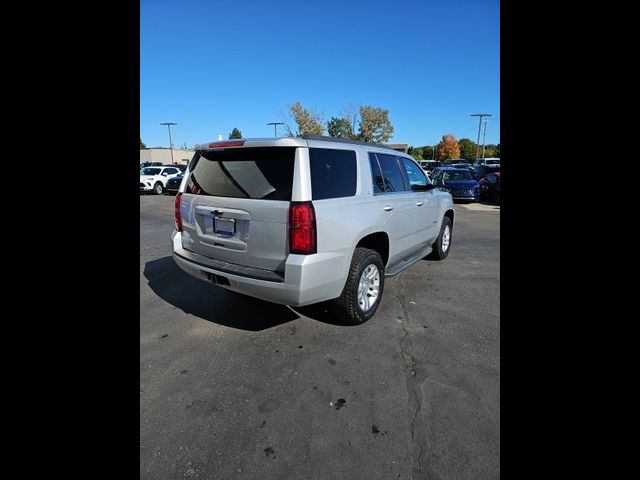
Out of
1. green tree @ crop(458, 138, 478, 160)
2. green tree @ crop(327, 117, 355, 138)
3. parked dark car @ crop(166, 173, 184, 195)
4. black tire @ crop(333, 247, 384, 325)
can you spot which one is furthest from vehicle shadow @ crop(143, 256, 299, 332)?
green tree @ crop(458, 138, 478, 160)

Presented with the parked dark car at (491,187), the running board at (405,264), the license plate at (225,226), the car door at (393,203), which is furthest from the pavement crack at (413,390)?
the parked dark car at (491,187)

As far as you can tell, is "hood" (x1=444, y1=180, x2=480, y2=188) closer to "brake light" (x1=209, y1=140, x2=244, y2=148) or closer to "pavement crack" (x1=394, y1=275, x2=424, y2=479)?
"pavement crack" (x1=394, y1=275, x2=424, y2=479)

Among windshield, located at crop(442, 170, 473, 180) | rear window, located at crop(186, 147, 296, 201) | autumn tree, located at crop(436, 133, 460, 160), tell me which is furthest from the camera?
autumn tree, located at crop(436, 133, 460, 160)

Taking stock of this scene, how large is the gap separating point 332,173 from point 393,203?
109 cm

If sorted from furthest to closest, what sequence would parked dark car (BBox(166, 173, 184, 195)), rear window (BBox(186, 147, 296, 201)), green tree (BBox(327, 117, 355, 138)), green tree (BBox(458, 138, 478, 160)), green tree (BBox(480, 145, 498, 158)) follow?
1. green tree (BBox(458, 138, 478, 160))
2. green tree (BBox(480, 145, 498, 158))
3. green tree (BBox(327, 117, 355, 138))
4. parked dark car (BBox(166, 173, 184, 195))
5. rear window (BBox(186, 147, 296, 201))

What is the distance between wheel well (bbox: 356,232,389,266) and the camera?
3.74m

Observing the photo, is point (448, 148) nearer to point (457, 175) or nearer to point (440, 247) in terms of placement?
point (457, 175)

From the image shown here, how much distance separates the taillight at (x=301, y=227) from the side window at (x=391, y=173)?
1.57m

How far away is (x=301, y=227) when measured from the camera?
270 cm

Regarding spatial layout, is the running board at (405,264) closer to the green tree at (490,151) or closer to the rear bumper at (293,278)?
the rear bumper at (293,278)

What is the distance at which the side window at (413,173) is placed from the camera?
4.80 m

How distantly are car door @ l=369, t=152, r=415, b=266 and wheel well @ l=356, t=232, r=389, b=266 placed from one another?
0.05 metres
